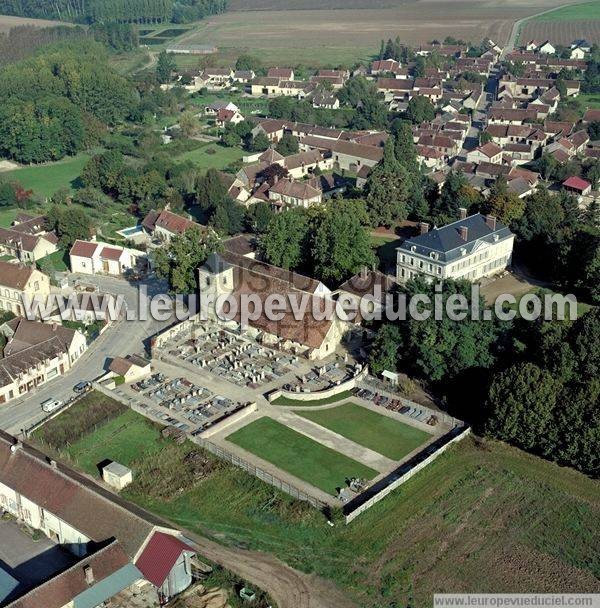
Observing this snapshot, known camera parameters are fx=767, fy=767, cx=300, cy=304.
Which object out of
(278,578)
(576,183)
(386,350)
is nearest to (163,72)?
(576,183)

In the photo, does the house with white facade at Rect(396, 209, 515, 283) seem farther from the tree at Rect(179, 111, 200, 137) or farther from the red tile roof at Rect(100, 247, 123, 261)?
the tree at Rect(179, 111, 200, 137)

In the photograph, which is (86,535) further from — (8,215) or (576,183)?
(576,183)

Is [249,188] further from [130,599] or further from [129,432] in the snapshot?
[130,599]

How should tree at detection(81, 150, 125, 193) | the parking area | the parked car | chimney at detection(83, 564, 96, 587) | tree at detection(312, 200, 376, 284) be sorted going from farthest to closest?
tree at detection(81, 150, 125, 193) → tree at detection(312, 200, 376, 284) → the parked car → the parking area → chimney at detection(83, 564, 96, 587)

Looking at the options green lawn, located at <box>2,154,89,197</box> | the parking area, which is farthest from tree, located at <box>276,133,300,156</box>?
the parking area

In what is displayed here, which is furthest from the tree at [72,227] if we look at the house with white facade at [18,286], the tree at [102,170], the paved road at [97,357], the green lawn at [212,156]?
the green lawn at [212,156]

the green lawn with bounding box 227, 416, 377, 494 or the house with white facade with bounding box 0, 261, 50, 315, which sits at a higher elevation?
the house with white facade with bounding box 0, 261, 50, 315
